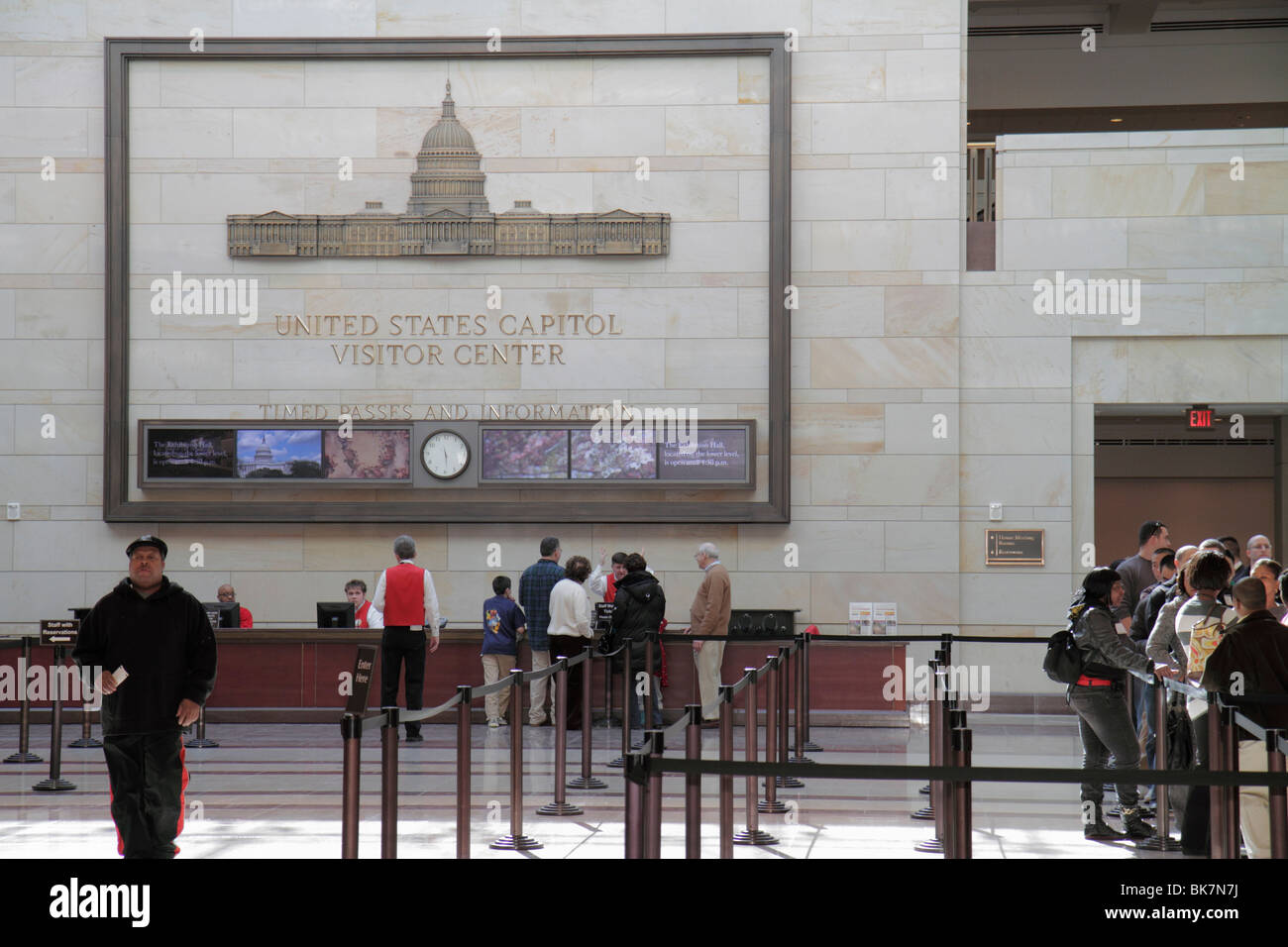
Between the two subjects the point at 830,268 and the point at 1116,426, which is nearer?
the point at 830,268

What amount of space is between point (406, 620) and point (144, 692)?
18.2ft

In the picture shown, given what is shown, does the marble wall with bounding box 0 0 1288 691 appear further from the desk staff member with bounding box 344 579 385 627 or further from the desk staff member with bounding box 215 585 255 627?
the desk staff member with bounding box 344 579 385 627

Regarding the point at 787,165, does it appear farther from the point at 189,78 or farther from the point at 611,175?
the point at 189,78

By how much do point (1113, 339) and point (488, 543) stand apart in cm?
684

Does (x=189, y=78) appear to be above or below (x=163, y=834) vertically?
above

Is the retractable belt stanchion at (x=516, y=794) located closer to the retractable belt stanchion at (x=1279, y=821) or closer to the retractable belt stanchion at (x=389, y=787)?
the retractable belt stanchion at (x=389, y=787)

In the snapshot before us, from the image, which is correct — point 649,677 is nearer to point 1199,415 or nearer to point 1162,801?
point 1162,801

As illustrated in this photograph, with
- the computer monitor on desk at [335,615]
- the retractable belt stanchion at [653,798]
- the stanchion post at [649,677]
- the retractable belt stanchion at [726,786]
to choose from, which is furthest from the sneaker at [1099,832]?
the computer monitor on desk at [335,615]

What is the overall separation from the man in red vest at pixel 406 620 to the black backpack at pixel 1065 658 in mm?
5693

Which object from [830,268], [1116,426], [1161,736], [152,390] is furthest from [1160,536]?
[1116,426]

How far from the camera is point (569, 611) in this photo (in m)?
12.2

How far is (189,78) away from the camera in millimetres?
14750

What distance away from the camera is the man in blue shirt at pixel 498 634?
12.5 m
